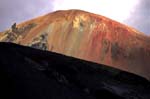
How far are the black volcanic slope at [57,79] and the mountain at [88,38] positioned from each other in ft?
416

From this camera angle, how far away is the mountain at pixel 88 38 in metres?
144

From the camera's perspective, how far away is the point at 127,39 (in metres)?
151

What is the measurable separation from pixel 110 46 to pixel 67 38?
Answer: 725 inches

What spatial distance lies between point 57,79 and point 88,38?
14543 centimetres

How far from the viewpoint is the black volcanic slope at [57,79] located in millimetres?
7352

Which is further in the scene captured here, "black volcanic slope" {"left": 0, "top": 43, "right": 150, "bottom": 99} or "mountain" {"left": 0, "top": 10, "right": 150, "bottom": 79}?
"mountain" {"left": 0, "top": 10, "right": 150, "bottom": 79}

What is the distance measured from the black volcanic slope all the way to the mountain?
12694 centimetres

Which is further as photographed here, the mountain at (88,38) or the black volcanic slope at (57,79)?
the mountain at (88,38)

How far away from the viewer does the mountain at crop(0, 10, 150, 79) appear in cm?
14400

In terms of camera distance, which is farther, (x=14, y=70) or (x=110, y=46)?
(x=110, y=46)

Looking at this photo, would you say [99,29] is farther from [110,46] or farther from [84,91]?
[84,91]

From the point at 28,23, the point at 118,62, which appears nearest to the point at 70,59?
the point at 118,62

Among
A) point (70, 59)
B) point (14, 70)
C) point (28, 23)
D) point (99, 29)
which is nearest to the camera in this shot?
point (14, 70)

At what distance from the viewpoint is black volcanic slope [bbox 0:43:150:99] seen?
7352mm
